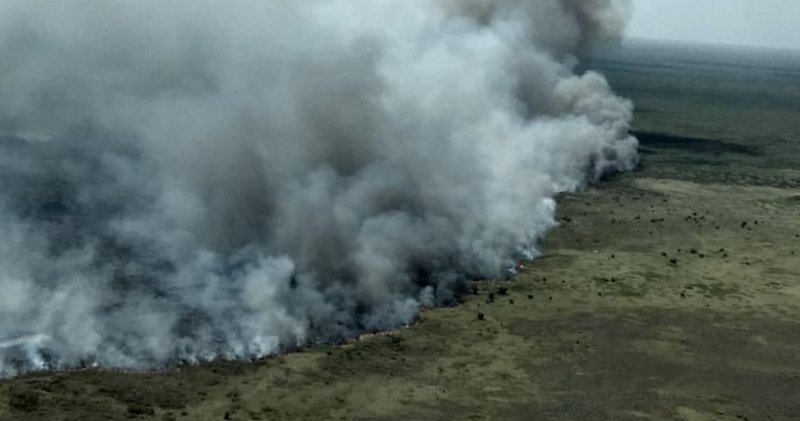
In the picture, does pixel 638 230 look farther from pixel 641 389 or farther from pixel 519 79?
pixel 641 389

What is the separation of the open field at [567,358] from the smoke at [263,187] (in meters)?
2.75

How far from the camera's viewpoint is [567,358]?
2072 inches

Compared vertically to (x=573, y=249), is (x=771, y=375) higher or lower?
lower

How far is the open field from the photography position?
44219mm

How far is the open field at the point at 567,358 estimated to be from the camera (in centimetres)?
4422

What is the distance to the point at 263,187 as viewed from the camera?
71.4m

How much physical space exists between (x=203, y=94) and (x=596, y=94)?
61.8 metres

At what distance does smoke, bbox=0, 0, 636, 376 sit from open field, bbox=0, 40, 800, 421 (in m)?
2.75

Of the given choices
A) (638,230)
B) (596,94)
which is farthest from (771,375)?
(596,94)

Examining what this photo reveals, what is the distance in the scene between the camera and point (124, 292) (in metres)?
56.0

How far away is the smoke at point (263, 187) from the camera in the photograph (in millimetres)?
52875

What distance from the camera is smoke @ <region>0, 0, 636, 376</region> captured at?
173 ft

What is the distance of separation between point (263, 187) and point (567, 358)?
2931cm

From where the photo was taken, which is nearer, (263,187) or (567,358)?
(567,358)
